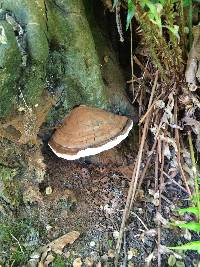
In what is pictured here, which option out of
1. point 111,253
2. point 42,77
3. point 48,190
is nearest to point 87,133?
point 42,77

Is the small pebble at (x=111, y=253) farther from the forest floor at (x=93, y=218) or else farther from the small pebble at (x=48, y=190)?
the small pebble at (x=48, y=190)

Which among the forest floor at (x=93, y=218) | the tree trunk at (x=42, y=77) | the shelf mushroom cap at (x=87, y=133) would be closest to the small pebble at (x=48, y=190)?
the forest floor at (x=93, y=218)

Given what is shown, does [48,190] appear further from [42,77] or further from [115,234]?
[42,77]

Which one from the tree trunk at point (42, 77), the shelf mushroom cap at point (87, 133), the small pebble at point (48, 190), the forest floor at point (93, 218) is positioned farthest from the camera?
the small pebble at point (48, 190)

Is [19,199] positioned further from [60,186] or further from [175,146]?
[175,146]

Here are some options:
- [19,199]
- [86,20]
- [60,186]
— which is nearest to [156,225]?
[60,186]

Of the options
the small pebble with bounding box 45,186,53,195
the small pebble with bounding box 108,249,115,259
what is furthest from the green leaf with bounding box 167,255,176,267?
the small pebble with bounding box 45,186,53,195
